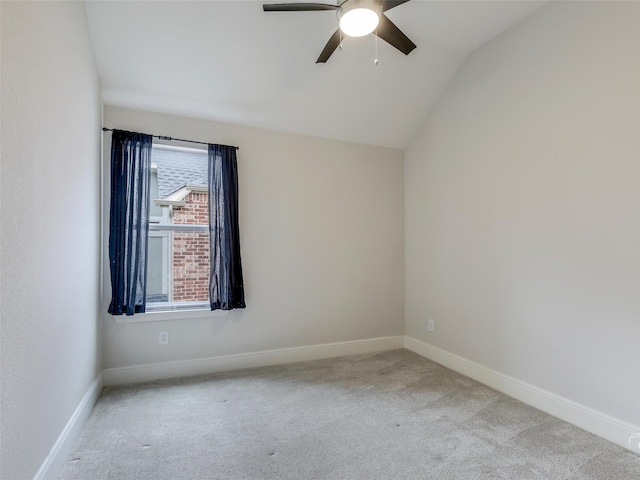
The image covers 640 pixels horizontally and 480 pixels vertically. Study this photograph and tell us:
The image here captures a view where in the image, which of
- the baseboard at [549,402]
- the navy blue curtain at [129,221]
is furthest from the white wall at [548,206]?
the navy blue curtain at [129,221]

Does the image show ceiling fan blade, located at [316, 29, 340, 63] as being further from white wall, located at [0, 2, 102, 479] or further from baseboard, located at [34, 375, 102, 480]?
baseboard, located at [34, 375, 102, 480]

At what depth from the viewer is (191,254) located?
337 cm

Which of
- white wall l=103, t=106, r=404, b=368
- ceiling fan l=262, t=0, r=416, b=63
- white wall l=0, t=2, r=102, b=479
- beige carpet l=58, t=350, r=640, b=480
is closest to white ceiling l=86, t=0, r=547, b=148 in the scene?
white wall l=103, t=106, r=404, b=368

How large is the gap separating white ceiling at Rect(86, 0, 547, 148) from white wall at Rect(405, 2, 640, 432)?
0.32 m

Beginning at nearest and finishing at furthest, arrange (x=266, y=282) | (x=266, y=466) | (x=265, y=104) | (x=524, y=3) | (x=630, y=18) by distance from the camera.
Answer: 1. (x=266, y=466)
2. (x=630, y=18)
3. (x=524, y=3)
4. (x=265, y=104)
5. (x=266, y=282)

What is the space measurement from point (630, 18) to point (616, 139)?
70 centimetres

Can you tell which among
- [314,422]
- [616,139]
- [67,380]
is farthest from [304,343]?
[616,139]

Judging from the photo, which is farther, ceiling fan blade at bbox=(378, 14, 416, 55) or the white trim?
the white trim

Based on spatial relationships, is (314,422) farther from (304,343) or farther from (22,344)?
(22,344)

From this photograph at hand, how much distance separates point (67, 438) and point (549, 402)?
121 inches

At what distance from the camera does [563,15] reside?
8.07 ft

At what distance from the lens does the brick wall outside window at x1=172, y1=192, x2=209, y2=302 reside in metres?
3.31

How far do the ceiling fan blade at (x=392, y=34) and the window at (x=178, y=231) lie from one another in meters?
1.97

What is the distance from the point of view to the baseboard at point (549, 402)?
82.7 inches
